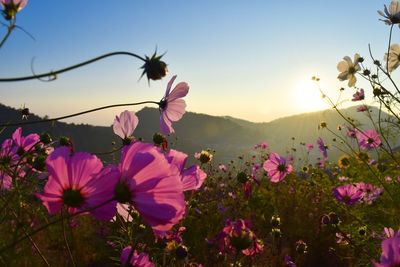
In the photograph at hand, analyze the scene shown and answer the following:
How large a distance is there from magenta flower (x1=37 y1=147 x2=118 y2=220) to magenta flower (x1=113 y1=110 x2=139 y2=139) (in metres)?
0.69

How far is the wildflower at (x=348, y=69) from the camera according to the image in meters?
3.33

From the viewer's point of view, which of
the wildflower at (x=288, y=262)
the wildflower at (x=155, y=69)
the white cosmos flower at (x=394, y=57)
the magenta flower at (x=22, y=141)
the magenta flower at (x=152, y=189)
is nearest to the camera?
the magenta flower at (x=152, y=189)

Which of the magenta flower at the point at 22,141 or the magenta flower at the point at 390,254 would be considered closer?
the magenta flower at the point at 390,254

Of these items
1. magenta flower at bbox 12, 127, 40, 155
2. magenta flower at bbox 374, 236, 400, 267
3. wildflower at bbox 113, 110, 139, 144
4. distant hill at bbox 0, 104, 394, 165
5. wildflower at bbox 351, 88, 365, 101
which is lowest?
magenta flower at bbox 374, 236, 400, 267

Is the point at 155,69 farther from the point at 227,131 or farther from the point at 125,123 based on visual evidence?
the point at 227,131

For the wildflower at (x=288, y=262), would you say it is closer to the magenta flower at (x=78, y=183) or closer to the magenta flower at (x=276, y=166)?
the magenta flower at (x=276, y=166)

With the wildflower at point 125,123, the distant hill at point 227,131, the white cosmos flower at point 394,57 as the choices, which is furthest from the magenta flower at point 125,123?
the distant hill at point 227,131

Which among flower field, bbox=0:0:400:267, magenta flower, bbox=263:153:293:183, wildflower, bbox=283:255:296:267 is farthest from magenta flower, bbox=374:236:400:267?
magenta flower, bbox=263:153:293:183

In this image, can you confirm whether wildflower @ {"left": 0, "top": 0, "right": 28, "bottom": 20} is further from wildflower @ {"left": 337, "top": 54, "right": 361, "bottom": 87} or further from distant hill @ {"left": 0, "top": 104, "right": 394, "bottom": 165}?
distant hill @ {"left": 0, "top": 104, "right": 394, "bottom": 165}

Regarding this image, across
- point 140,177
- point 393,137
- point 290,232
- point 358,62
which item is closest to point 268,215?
point 290,232

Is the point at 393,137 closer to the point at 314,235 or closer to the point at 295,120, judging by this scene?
the point at 314,235

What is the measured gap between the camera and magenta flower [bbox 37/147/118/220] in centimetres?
65

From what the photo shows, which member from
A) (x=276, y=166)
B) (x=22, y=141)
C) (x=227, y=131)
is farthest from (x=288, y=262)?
(x=227, y=131)

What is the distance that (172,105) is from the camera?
4.73 feet
